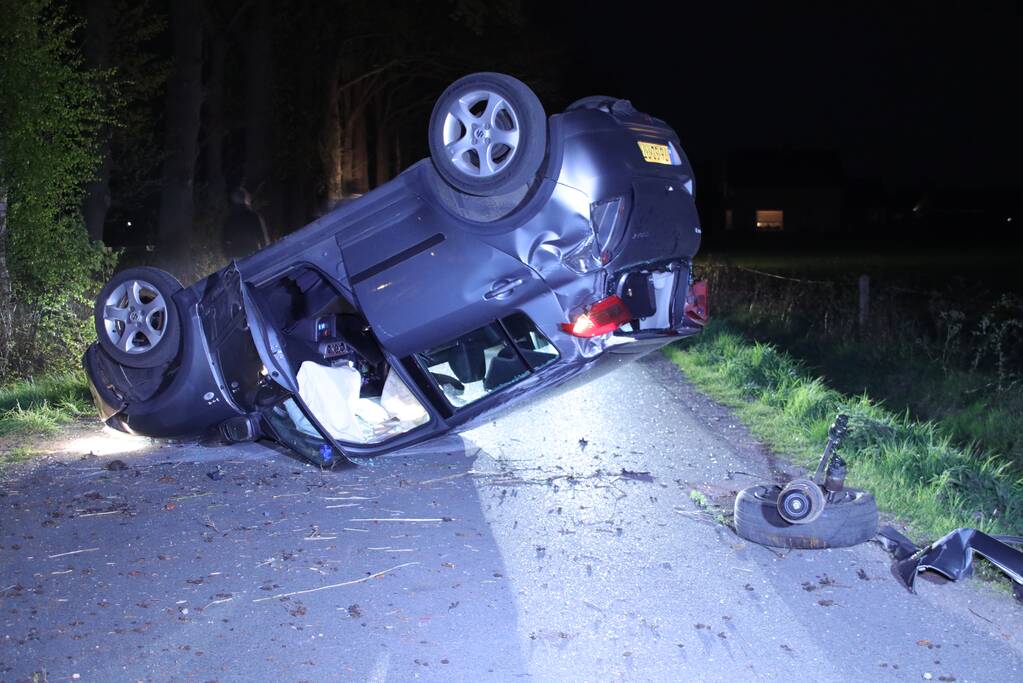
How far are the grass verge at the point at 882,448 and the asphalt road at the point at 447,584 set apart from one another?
70cm

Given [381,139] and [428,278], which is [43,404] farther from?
[381,139]

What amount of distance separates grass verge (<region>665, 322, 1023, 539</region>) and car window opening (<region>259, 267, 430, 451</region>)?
2.98 metres

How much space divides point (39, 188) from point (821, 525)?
9937 millimetres

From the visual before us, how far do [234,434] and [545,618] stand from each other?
338cm

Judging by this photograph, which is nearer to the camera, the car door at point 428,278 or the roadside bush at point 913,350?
the car door at point 428,278

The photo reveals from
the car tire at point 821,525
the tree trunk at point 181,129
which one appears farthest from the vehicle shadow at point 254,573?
the tree trunk at point 181,129

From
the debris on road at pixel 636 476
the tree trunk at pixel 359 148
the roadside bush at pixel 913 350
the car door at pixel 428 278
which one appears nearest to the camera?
the car door at pixel 428 278

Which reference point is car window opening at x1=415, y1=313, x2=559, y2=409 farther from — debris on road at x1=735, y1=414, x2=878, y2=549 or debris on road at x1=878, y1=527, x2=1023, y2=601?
debris on road at x1=878, y1=527, x2=1023, y2=601

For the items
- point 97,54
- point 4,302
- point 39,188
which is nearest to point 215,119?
point 97,54

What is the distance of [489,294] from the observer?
6781 mm

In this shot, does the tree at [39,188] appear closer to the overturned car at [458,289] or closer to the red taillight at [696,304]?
the overturned car at [458,289]

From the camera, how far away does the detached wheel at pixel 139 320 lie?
7961 mm

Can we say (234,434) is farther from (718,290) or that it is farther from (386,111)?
(386,111)

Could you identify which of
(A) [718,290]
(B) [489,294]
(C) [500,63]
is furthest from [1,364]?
(C) [500,63]
